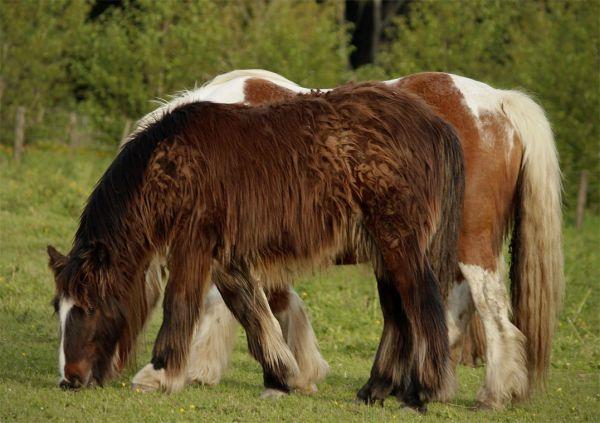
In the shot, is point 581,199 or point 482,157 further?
point 581,199

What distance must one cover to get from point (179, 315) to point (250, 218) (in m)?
0.74

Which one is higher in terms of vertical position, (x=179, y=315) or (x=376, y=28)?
(x=376, y=28)

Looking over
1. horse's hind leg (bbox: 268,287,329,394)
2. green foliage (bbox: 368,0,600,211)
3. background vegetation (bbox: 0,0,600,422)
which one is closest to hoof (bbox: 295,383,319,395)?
horse's hind leg (bbox: 268,287,329,394)

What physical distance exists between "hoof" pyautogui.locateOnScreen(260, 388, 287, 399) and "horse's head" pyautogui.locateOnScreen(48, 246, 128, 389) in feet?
3.71

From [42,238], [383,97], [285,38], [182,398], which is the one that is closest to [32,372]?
[182,398]

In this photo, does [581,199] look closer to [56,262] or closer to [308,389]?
[308,389]

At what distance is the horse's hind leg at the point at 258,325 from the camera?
6559 millimetres

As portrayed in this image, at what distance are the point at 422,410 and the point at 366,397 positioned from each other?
459mm

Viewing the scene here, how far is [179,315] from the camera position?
6.23m

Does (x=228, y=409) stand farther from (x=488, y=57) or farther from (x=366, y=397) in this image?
(x=488, y=57)

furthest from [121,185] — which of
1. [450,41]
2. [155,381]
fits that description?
[450,41]

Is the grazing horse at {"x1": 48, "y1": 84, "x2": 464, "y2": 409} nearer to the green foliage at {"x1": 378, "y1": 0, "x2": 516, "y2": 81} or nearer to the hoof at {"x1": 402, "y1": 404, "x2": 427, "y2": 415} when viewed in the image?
the hoof at {"x1": 402, "y1": 404, "x2": 427, "y2": 415}

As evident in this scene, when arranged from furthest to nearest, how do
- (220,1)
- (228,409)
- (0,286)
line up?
(220,1)
(0,286)
(228,409)

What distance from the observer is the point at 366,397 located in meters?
6.69
